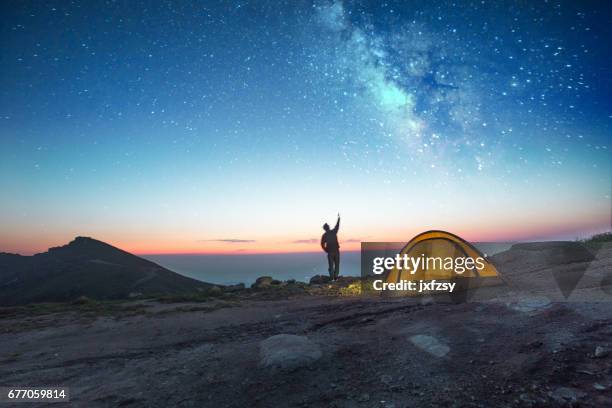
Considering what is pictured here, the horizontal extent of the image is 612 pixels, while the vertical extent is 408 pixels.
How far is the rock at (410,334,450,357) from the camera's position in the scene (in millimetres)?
5410

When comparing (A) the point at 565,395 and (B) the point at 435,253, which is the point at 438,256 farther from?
(A) the point at 565,395

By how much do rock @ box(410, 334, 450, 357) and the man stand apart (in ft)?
46.0

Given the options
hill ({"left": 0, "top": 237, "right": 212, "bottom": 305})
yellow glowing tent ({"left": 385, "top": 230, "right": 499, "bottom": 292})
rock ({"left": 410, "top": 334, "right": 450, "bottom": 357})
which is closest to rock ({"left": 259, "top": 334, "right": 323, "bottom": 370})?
rock ({"left": 410, "top": 334, "right": 450, "bottom": 357})

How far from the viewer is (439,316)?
7.34 m

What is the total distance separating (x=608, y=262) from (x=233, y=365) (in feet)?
36.3

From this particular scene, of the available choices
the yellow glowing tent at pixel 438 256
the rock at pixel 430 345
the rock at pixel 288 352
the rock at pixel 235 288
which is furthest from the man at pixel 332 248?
the rock at pixel 430 345

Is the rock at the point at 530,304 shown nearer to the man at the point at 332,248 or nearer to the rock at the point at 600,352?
the rock at the point at 600,352

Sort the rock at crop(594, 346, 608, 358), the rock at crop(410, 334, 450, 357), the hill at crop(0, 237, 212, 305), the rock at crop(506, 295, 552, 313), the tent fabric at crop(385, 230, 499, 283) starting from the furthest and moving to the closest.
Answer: the hill at crop(0, 237, 212, 305)
the tent fabric at crop(385, 230, 499, 283)
the rock at crop(506, 295, 552, 313)
the rock at crop(410, 334, 450, 357)
the rock at crop(594, 346, 608, 358)

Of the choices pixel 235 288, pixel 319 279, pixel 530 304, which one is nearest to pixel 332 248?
pixel 319 279

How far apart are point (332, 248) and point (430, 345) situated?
14.6m

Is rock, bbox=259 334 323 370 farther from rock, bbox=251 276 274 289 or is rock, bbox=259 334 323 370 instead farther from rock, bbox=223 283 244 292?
rock, bbox=251 276 274 289

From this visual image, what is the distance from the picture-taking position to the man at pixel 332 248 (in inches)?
798

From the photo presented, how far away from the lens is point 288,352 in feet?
19.2

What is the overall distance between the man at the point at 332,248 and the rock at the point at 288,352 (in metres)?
13.7
